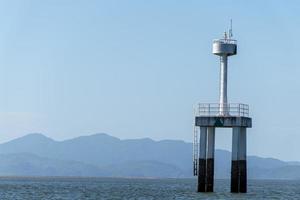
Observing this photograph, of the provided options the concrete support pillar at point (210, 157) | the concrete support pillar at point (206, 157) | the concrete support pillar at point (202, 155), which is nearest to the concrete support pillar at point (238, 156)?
the concrete support pillar at point (210, 157)

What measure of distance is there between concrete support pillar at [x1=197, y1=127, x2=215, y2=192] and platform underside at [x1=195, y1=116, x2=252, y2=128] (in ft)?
2.58

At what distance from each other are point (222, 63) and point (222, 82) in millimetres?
2044

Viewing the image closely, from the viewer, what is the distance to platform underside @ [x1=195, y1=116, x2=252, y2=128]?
2813 inches

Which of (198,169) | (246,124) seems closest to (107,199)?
(198,169)

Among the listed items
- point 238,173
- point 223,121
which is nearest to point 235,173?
point 238,173

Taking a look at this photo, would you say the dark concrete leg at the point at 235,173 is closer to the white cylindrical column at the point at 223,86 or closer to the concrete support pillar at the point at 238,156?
the concrete support pillar at the point at 238,156

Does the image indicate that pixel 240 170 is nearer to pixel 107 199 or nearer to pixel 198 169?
pixel 198 169

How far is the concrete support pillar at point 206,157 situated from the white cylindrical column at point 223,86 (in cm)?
203

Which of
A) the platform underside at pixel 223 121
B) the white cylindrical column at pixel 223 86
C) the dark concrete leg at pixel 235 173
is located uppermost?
the white cylindrical column at pixel 223 86

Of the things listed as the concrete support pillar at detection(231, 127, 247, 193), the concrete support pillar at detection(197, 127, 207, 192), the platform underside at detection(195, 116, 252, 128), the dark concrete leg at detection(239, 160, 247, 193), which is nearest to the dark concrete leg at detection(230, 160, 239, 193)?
the concrete support pillar at detection(231, 127, 247, 193)

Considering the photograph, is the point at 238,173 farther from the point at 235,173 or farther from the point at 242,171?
the point at 242,171

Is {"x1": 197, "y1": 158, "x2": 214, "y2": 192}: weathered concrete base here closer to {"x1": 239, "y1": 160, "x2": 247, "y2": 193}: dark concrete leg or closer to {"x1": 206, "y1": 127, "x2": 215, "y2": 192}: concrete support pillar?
{"x1": 206, "y1": 127, "x2": 215, "y2": 192}: concrete support pillar

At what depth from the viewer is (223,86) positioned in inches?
2889

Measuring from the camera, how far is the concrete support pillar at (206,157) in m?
72.3
